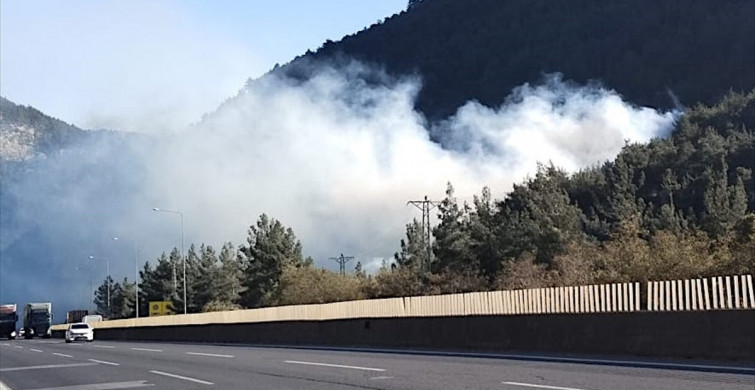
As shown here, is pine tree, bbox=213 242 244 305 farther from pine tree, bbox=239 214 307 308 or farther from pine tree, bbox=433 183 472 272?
pine tree, bbox=433 183 472 272

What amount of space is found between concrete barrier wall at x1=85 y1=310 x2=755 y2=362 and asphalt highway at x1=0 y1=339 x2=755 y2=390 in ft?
5.18

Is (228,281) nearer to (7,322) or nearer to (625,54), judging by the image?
(7,322)

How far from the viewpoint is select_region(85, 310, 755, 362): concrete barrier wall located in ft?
64.0

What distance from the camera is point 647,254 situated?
48.3 meters

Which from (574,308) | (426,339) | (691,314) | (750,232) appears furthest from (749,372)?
(750,232)

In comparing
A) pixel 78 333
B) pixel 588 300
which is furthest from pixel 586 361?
pixel 78 333

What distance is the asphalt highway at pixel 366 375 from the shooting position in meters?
16.4

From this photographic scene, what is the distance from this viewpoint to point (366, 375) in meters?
19.4

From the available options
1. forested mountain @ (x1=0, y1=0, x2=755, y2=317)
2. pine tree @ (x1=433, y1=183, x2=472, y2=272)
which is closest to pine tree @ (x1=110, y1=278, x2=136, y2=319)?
→ forested mountain @ (x1=0, y1=0, x2=755, y2=317)

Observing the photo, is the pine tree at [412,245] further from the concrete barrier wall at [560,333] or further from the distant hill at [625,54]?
the concrete barrier wall at [560,333]

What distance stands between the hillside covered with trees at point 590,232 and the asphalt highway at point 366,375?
22.6m

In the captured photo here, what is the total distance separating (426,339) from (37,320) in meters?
81.3

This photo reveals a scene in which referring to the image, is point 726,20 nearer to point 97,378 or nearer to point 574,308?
point 574,308

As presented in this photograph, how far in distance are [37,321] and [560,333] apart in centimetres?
8846
